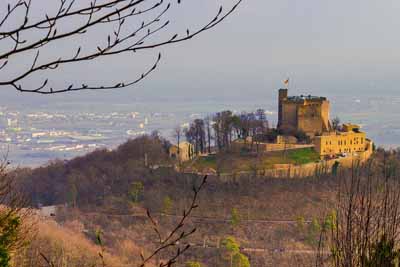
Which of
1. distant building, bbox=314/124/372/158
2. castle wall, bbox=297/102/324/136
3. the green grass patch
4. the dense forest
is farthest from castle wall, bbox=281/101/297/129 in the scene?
the dense forest

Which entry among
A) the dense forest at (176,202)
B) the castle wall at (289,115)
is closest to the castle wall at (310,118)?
the castle wall at (289,115)

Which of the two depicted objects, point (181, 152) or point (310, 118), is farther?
point (181, 152)

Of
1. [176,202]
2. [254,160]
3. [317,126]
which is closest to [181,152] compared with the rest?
[254,160]

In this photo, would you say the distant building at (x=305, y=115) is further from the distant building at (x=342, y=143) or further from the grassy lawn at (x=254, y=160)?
the grassy lawn at (x=254, y=160)

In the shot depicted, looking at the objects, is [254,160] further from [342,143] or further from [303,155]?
[342,143]

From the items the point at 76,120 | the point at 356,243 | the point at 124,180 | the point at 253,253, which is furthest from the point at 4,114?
the point at 356,243

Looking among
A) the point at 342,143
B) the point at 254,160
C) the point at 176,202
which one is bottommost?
the point at 176,202
